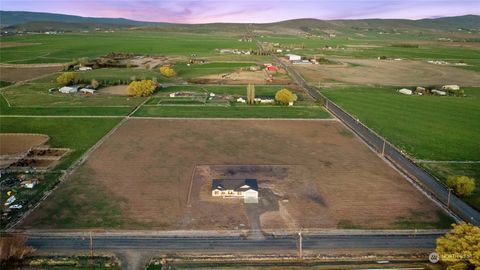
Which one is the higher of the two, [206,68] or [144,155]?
[206,68]

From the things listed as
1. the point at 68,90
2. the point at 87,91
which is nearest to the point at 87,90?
the point at 87,91

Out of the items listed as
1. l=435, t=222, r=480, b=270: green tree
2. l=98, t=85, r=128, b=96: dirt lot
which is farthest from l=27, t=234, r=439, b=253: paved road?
l=98, t=85, r=128, b=96: dirt lot

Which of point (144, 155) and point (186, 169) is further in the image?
point (144, 155)

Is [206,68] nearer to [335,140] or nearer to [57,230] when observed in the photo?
[335,140]

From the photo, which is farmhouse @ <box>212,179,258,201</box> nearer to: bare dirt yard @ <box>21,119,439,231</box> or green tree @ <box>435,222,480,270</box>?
bare dirt yard @ <box>21,119,439,231</box>

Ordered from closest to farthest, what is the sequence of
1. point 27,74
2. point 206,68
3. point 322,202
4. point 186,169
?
point 322,202 → point 186,169 → point 27,74 → point 206,68

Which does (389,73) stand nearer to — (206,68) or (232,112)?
(206,68)

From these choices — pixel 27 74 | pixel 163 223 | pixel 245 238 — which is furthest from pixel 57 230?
pixel 27 74
